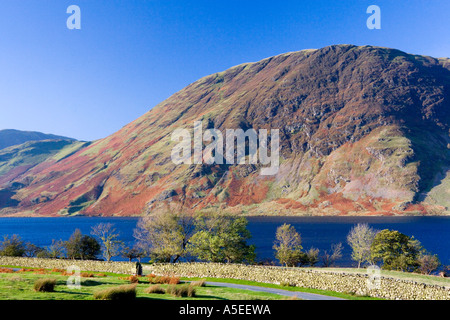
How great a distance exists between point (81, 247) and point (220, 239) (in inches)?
1475

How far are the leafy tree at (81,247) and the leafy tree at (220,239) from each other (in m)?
29.4

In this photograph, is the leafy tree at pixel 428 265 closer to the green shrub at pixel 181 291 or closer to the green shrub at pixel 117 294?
the green shrub at pixel 181 291

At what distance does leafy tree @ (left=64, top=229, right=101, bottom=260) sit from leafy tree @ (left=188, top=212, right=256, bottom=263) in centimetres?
2945

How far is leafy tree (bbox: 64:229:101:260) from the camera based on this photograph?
7281 centimetres

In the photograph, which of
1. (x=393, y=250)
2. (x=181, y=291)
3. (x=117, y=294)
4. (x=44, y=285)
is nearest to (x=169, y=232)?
(x=181, y=291)

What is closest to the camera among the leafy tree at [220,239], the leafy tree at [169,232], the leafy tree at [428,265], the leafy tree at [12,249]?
the leafy tree at [220,239]

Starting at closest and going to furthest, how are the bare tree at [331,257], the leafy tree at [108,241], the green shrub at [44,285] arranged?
the green shrub at [44,285], the leafy tree at [108,241], the bare tree at [331,257]

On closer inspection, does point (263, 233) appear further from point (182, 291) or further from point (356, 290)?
point (182, 291)

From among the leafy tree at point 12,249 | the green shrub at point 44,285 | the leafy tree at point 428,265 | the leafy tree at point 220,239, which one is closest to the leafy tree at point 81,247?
the leafy tree at point 12,249

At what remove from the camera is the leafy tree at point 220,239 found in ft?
188

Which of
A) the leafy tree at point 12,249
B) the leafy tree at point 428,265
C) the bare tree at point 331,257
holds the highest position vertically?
the leafy tree at point 12,249
